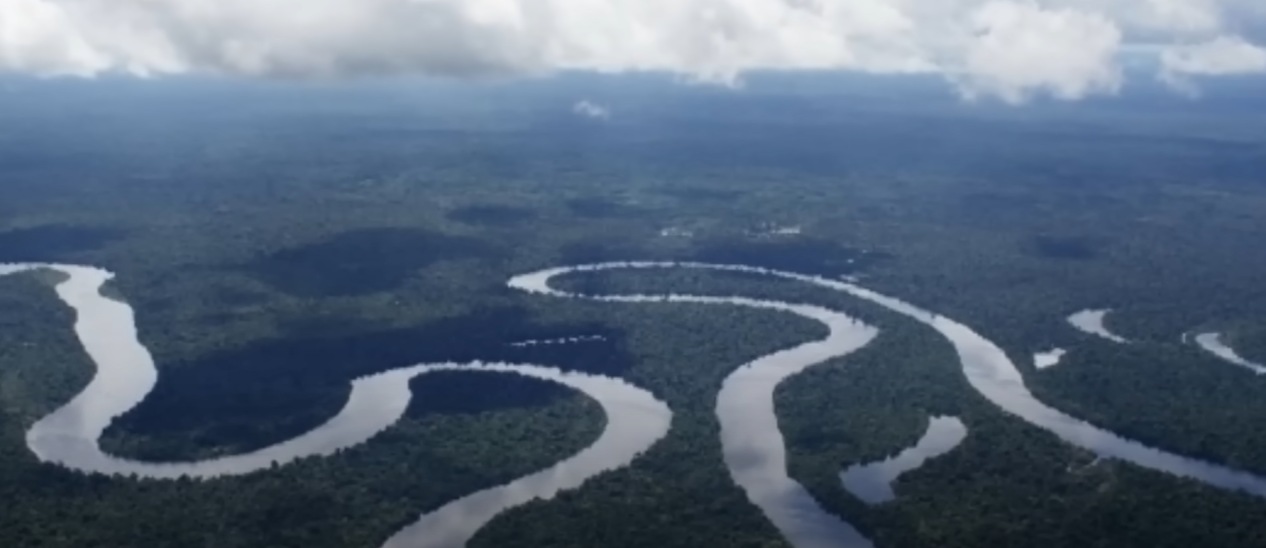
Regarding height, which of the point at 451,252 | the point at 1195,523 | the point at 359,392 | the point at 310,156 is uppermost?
the point at 310,156

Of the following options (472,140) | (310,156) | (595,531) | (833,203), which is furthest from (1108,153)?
(595,531)

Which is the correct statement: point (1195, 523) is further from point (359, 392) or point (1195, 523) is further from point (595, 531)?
point (359, 392)

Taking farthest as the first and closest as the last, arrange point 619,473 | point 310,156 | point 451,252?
point 310,156
point 451,252
point 619,473

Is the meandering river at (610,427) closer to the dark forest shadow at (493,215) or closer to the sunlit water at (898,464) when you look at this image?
the sunlit water at (898,464)

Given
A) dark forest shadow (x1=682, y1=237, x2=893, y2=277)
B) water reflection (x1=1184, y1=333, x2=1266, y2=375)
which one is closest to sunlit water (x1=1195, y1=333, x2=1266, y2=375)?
water reflection (x1=1184, y1=333, x2=1266, y2=375)

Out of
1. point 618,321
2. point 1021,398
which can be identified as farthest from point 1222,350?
point 618,321

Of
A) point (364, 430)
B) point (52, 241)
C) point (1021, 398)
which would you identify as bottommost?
point (1021, 398)

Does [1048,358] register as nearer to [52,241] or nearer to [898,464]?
[898,464]

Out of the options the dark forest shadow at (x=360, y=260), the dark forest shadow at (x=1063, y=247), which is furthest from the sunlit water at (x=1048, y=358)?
the dark forest shadow at (x=360, y=260)
